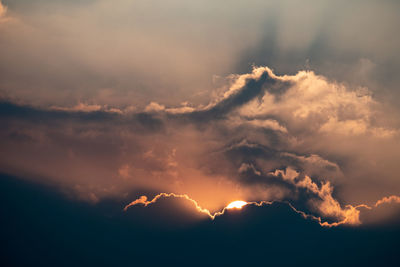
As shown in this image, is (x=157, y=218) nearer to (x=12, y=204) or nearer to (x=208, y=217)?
(x=208, y=217)

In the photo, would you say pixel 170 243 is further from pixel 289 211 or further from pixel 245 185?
pixel 289 211

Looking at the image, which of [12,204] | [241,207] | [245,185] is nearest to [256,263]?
[241,207]

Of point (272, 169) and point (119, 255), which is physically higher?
point (272, 169)

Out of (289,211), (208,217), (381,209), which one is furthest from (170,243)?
(381,209)

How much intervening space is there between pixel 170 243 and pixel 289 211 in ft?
17.8

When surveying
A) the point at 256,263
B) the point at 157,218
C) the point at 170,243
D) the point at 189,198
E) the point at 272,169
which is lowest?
the point at 256,263

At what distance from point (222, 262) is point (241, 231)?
1535mm

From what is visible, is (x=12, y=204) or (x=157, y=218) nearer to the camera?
(x=12, y=204)

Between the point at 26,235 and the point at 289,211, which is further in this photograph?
the point at 289,211

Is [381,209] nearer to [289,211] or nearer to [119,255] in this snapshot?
[289,211]

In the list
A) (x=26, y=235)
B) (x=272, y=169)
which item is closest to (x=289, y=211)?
(x=272, y=169)

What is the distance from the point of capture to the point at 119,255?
11.3 meters

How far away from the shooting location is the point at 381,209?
1149cm

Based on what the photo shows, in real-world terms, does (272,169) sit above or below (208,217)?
above
